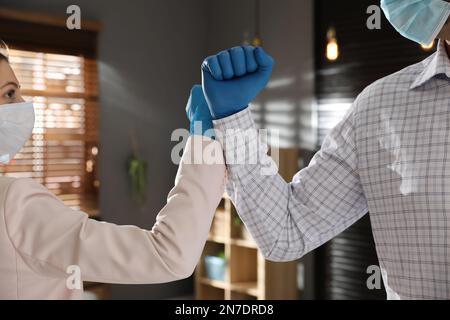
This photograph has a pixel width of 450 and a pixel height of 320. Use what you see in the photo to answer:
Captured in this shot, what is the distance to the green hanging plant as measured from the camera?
446 cm

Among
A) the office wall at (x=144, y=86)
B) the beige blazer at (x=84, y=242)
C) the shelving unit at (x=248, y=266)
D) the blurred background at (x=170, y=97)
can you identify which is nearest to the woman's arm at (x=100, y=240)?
the beige blazer at (x=84, y=242)

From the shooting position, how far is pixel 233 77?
1.08 metres

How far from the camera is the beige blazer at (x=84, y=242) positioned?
887 mm

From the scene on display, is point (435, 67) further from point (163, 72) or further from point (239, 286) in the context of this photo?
point (163, 72)

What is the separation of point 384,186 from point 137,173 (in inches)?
137

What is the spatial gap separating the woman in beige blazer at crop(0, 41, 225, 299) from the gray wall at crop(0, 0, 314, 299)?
3.16 metres

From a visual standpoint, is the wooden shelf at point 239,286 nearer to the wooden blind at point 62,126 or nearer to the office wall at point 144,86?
the office wall at point 144,86

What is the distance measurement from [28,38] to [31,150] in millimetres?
750

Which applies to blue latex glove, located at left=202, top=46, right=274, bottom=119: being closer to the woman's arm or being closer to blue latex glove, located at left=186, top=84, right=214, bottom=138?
blue latex glove, located at left=186, top=84, right=214, bottom=138

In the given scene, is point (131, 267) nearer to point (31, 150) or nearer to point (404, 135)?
point (404, 135)

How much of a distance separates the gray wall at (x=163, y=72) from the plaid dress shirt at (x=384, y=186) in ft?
9.11

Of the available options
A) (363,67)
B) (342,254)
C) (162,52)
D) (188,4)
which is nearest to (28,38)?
(162,52)

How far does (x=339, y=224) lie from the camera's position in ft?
4.19

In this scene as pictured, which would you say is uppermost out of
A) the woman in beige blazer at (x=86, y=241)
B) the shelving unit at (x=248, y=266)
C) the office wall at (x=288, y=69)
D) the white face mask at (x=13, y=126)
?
the office wall at (x=288, y=69)
